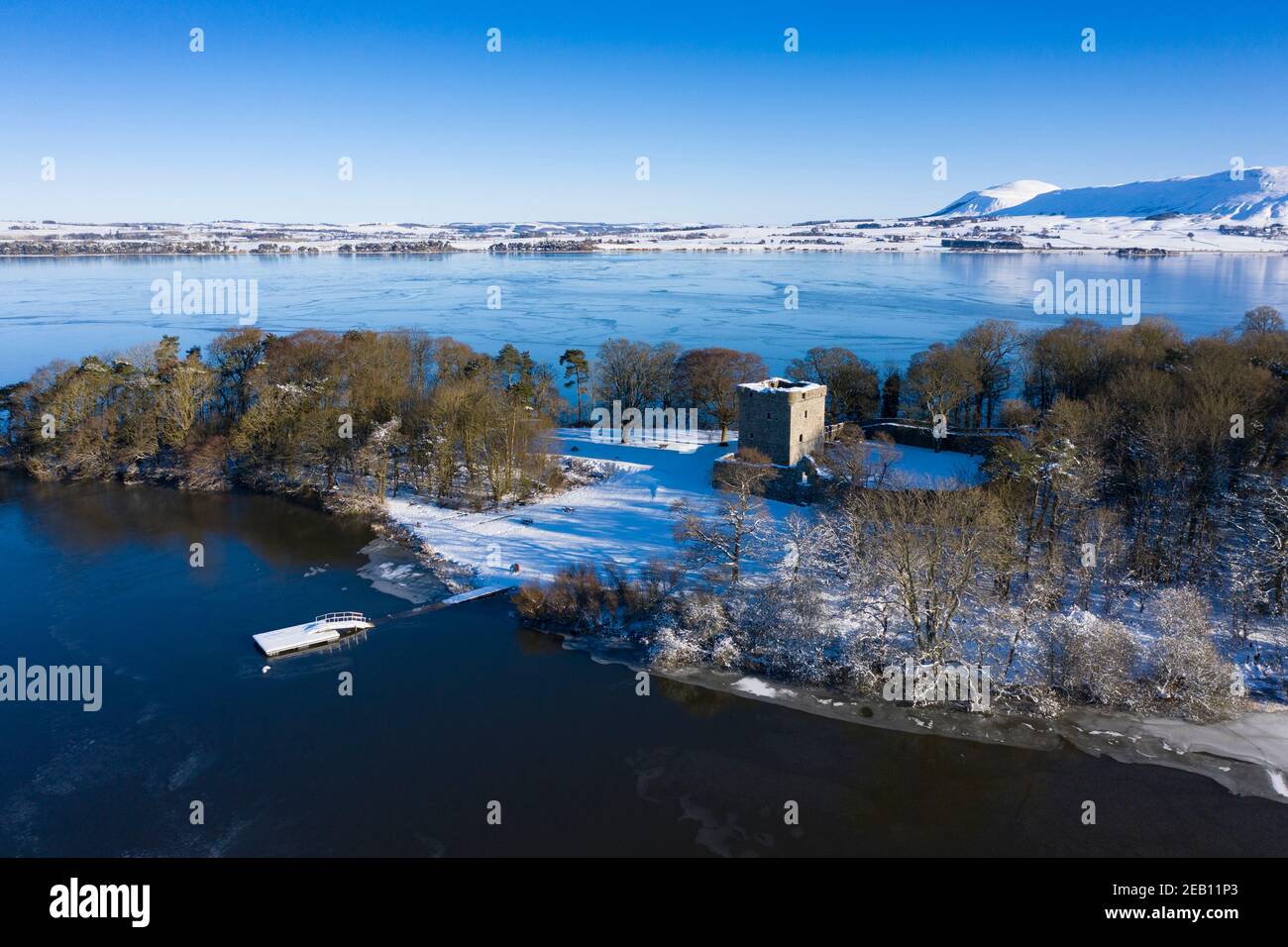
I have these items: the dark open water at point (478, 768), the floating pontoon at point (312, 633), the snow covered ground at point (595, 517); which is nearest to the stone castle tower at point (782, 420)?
the snow covered ground at point (595, 517)

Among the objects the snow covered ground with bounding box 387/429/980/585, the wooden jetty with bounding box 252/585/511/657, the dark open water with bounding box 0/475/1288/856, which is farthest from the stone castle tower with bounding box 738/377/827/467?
the wooden jetty with bounding box 252/585/511/657

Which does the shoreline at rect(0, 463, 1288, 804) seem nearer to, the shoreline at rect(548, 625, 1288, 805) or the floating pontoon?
the shoreline at rect(548, 625, 1288, 805)

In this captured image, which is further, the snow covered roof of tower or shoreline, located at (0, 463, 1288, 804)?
the snow covered roof of tower
